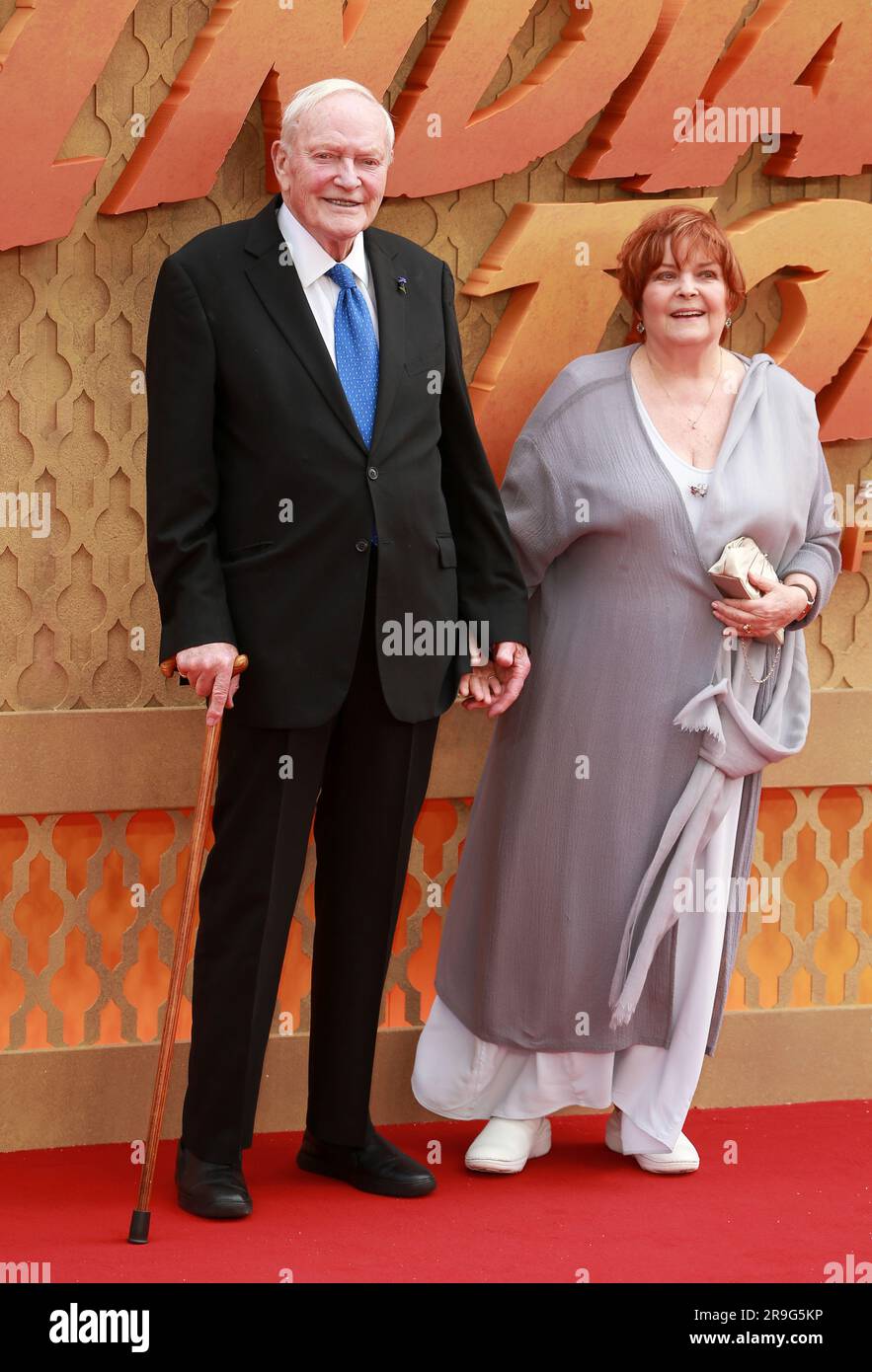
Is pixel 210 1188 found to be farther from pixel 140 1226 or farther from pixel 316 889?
pixel 316 889

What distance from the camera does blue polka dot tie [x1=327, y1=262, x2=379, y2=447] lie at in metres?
3.01

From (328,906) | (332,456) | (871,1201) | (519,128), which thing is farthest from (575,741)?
(519,128)

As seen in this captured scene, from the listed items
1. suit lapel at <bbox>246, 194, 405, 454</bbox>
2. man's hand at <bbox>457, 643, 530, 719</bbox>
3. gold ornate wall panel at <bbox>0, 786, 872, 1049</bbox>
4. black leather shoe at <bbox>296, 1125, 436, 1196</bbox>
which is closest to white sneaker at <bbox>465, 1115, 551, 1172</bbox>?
black leather shoe at <bbox>296, 1125, 436, 1196</bbox>

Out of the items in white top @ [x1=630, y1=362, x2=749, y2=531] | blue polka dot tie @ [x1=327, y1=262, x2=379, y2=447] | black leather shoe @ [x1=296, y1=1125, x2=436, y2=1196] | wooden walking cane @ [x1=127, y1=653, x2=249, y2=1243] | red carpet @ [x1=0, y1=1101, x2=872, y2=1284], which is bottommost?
red carpet @ [x1=0, y1=1101, x2=872, y2=1284]

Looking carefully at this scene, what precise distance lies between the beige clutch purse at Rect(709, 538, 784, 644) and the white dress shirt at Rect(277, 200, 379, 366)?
736 millimetres

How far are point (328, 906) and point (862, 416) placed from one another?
1546 mm

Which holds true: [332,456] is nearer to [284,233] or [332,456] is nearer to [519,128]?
[284,233]

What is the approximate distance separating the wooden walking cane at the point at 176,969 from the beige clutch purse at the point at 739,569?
2.88 feet

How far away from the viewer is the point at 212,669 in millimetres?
2908

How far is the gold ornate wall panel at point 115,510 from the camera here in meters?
3.36

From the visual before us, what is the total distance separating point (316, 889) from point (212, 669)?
513mm

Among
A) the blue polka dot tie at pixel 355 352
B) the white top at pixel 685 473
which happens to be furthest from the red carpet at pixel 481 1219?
the blue polka dot tie at pixel 355 352

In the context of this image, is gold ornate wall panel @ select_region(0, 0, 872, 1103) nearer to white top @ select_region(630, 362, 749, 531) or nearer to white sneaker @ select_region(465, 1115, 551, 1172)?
white sneaker @ select_region(465, 1115, 551, 1172)

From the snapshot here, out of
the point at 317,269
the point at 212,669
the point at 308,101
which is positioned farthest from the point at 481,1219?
the point at 308,101
